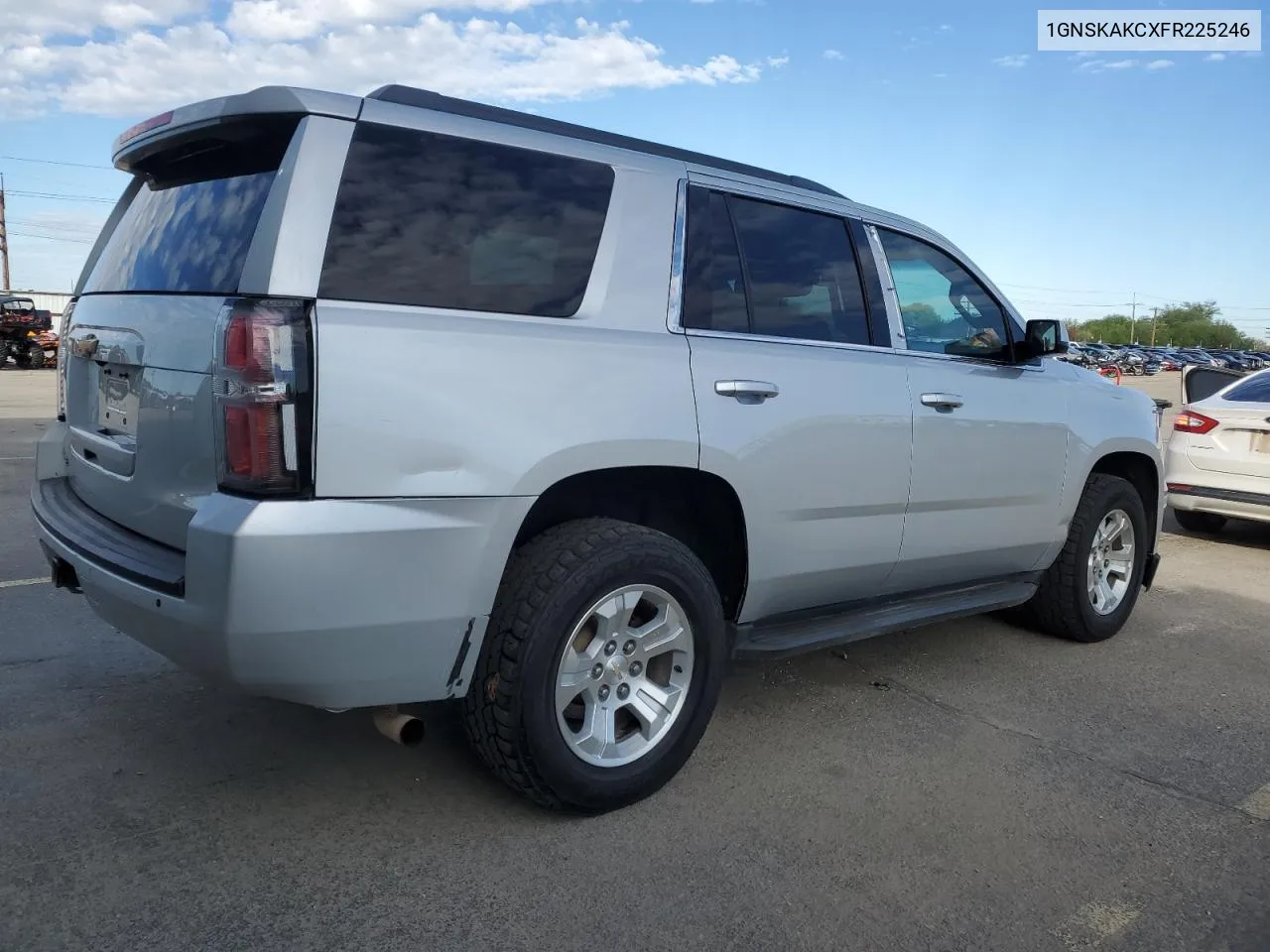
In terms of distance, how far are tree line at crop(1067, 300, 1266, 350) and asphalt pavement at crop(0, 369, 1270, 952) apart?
147m

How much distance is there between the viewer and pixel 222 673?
266 cm

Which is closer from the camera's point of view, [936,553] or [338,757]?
[338,757]

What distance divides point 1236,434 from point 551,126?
672cm

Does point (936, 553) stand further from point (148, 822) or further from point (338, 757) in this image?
point (148, 822)

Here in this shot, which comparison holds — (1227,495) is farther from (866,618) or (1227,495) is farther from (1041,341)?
(866,618)

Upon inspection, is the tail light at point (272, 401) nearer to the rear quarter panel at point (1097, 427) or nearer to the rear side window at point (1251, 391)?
the rear quarter panel at point (1097, 427)

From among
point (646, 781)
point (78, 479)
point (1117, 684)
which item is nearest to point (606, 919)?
point (646, 781)

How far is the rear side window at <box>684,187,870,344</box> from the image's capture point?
350cm

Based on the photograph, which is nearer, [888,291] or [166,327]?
[166,327]

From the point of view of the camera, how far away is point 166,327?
2883 millimetres

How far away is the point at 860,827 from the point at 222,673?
1854 mm

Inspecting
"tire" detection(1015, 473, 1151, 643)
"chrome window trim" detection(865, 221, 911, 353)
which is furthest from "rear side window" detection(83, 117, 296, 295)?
"tire" detection(1015, 473, 1151, 643)

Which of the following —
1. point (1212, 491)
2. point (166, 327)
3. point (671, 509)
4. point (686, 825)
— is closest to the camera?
point (166, 327)

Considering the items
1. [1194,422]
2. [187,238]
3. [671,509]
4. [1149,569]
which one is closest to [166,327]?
[187,238]
